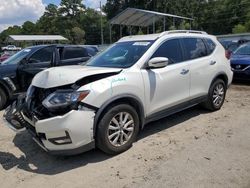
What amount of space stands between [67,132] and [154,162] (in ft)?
4.27

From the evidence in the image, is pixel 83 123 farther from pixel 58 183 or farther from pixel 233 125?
pixel 233 125

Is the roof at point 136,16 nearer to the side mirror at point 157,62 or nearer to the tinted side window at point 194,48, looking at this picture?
the tinted side window at point 194,48

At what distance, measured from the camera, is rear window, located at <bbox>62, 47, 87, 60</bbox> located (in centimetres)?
979

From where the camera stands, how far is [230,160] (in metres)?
4.66

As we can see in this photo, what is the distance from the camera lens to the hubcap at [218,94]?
718 cm

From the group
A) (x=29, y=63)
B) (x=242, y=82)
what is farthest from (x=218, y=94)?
(x=29, y=63)

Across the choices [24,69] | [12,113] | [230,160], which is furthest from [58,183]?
[24,69]

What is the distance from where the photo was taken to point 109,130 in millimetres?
4871

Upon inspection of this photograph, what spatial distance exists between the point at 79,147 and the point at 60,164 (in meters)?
0.49

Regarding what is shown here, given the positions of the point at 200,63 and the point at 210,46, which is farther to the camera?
the point at 210,46

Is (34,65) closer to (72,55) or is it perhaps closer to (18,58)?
(18,58)

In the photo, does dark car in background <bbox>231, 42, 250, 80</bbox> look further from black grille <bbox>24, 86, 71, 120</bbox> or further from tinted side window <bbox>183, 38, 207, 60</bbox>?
black grille <bbox>24, 86, 71, 120</bbox>

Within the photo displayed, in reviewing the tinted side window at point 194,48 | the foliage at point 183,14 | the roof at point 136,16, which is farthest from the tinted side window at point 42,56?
the foliage at point 183,14

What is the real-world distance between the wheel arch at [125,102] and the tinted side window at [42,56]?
194 inches
